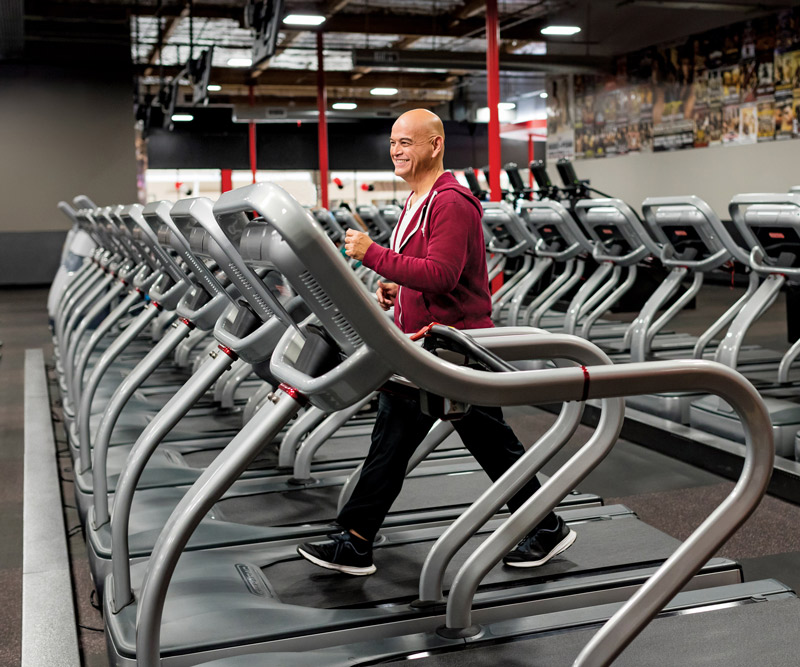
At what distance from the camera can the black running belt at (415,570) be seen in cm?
247

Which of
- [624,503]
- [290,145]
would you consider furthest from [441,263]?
[290,145]

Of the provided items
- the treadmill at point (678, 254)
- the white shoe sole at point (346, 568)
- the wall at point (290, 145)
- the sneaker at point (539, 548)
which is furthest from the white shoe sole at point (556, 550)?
the wall at point (290, 145)

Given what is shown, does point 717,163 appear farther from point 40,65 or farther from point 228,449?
point 228,449

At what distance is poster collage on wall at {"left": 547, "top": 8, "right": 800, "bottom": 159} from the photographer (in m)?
11.2

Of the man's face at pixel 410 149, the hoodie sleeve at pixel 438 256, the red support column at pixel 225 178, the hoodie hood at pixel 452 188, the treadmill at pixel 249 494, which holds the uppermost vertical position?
the red support column at pixel 225 178

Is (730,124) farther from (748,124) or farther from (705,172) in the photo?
(705,172)

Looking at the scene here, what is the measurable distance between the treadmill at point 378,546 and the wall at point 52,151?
41.2ft

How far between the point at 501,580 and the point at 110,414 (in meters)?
1.36

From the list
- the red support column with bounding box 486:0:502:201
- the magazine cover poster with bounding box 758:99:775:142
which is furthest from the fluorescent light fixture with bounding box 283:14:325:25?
the magazine cover poster with bounding box 758:99:775:142

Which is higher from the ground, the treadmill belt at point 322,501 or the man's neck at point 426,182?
the man's neck at point 426,182

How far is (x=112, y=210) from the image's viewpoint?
16.1 ft

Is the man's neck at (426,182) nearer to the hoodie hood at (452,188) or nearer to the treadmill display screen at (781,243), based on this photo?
the hoodie hood at (452,188)

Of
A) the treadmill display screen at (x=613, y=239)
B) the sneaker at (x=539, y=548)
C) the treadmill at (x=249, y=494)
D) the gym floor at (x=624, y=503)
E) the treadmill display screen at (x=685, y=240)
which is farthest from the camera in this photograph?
the treadmill display screen at (x=613, y=239)

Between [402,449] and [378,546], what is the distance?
1.62 ft
